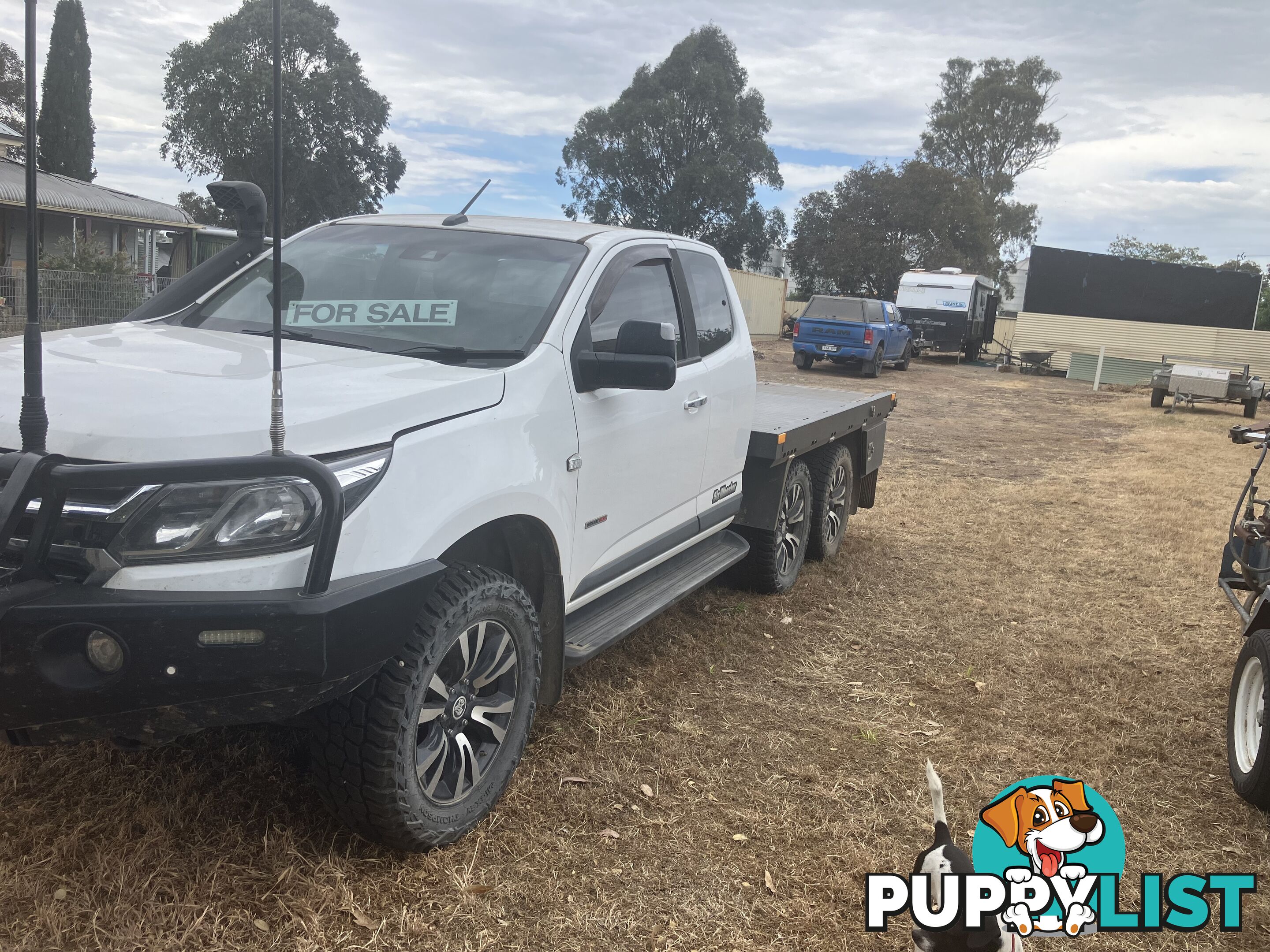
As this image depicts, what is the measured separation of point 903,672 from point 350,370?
312 centimetres

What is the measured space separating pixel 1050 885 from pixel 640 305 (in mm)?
2679

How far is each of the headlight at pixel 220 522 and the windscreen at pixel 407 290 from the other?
1111mm

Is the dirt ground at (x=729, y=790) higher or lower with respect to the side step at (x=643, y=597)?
lower

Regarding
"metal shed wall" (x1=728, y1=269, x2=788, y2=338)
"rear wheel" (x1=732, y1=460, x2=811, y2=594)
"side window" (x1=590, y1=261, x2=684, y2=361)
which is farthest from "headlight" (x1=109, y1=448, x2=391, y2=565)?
"metal shed wall" (x1=728, y1=269, x2=788, y2=338)

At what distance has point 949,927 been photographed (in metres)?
1.83

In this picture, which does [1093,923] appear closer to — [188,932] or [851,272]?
[188,932]

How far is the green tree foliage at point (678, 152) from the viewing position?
2063 inches

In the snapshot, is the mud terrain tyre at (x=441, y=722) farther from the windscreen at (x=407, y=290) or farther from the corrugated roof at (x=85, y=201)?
the corrugated roof at (x=85, y=201)

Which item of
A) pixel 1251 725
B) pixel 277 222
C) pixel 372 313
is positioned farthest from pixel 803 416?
pixel 277 222

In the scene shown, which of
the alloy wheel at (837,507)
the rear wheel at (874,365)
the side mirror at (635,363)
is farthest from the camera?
the rear wheel at (874,365)

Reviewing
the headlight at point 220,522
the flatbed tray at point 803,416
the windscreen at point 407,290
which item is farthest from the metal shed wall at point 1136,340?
the headlight at point 220,522

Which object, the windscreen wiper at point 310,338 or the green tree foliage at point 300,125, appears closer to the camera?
the windscreen wiper at point 310,338

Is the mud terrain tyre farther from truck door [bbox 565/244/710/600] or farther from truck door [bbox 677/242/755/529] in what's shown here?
truck door [bbox 677/242/755/529]

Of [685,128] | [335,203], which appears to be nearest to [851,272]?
[685,128]
